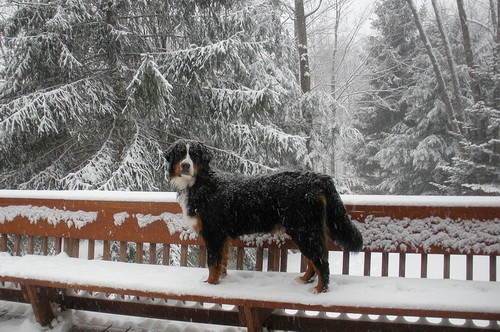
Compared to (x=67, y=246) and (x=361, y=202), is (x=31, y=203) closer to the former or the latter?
(x=67, y=246)

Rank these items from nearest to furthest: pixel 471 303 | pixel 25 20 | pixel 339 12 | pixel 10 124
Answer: pixel 471 303 → pixel 10 124 → pixel 25 20 → pixel 339 12

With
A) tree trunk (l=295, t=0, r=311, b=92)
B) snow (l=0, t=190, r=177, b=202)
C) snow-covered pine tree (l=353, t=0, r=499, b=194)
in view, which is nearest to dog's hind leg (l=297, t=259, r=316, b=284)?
snow (l=0, t=190, r=177, b=202)

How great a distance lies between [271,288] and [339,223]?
2.24ft

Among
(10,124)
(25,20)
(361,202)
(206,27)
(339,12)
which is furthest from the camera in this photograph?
(339,12)

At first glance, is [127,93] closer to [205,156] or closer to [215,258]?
[205,156]

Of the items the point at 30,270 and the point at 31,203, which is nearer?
the point at 30,270

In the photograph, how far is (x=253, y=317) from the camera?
2.85 meters

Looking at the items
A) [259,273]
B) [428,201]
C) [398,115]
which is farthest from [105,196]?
[398,115]

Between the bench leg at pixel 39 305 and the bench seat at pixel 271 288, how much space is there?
0.52ft

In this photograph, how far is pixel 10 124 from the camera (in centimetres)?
698

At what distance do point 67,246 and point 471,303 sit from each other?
3.66 metres

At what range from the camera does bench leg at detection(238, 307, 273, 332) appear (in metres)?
2.83

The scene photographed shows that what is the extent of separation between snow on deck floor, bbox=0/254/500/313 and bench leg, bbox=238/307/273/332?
0.49 ft

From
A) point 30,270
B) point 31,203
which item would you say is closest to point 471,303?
point 30,270
